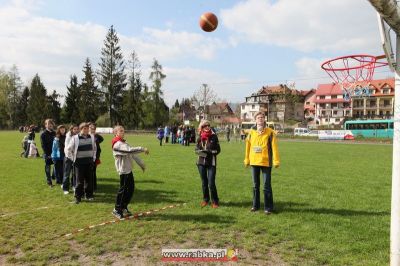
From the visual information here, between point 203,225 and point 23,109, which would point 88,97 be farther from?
point 203,225

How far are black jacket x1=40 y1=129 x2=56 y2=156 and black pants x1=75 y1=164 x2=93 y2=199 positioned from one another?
2.47 m

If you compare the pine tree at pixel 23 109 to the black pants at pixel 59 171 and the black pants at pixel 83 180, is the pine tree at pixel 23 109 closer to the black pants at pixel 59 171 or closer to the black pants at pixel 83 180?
the black pants at pixel 59 171

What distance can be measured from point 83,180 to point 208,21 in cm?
474

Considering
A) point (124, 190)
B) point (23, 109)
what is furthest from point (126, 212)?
point (23, 109)

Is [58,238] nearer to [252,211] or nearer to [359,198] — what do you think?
[252,211]

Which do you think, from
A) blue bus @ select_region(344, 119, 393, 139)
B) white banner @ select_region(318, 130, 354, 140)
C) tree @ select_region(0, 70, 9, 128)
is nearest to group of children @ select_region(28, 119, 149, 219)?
white banner @ select_region(318, 130, 354, 140)

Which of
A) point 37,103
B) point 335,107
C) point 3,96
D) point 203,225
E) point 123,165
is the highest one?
point 3,96

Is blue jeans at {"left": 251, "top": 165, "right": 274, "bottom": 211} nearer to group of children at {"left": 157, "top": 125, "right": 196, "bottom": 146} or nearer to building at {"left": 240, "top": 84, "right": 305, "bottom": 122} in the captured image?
group of children at {"left": 157, "top": 125, "right": 196, "bottom": 146}

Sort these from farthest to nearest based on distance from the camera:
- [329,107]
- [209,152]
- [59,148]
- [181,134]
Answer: [329,107], [181,134], [59,148], [209,152]

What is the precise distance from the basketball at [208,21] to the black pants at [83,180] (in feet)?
14.0

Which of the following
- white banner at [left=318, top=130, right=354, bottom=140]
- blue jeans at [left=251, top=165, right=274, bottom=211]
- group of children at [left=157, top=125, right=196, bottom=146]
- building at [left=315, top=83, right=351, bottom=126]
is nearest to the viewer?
blue jeans at [left=251, top=165, right=274, bottom=211]

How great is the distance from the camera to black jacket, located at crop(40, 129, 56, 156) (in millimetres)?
10664

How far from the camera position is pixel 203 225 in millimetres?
6750

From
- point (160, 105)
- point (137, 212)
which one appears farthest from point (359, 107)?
point (137, 212)
